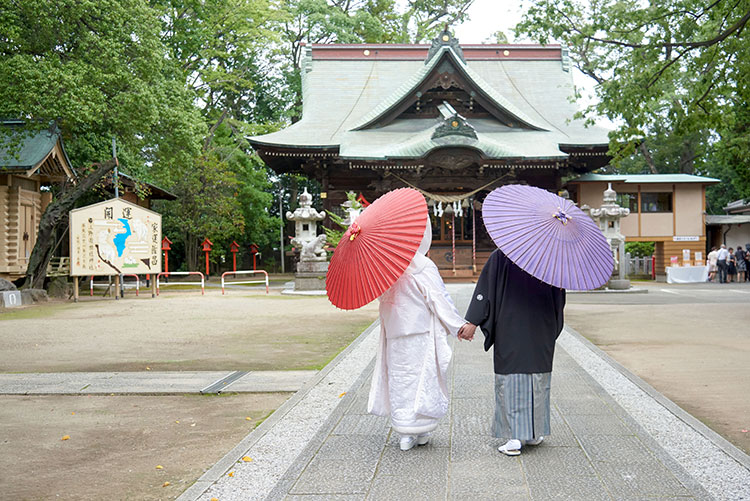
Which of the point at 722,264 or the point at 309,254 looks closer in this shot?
the point at 309,254

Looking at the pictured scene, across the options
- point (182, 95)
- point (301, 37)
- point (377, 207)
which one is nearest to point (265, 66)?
point (301, 37)

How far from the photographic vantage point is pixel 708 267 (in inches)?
970

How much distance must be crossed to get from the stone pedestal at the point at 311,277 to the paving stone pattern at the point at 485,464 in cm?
1407

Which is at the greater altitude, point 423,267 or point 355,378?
point 423,267

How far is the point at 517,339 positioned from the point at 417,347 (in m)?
0.60

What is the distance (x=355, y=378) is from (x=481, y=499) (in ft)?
9.95

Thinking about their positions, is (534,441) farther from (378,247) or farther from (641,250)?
(641,250)

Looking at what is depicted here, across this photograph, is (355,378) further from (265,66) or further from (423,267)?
(265,66)

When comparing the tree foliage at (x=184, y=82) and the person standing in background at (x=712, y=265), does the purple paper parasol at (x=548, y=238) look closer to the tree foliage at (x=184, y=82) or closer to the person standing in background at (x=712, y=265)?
the tree foliage at (x=184, y=82)

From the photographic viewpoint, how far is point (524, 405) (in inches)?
155

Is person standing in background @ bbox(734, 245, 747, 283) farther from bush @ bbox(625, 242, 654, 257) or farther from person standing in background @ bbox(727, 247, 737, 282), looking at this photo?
bush @ bbox(625, 242, 654, 257)

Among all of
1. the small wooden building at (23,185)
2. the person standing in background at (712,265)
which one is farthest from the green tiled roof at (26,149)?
the person standing in background at (712,265)

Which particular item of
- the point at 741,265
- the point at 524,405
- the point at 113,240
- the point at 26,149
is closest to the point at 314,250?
the point at 113,240

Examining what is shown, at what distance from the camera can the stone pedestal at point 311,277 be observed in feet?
62.8
